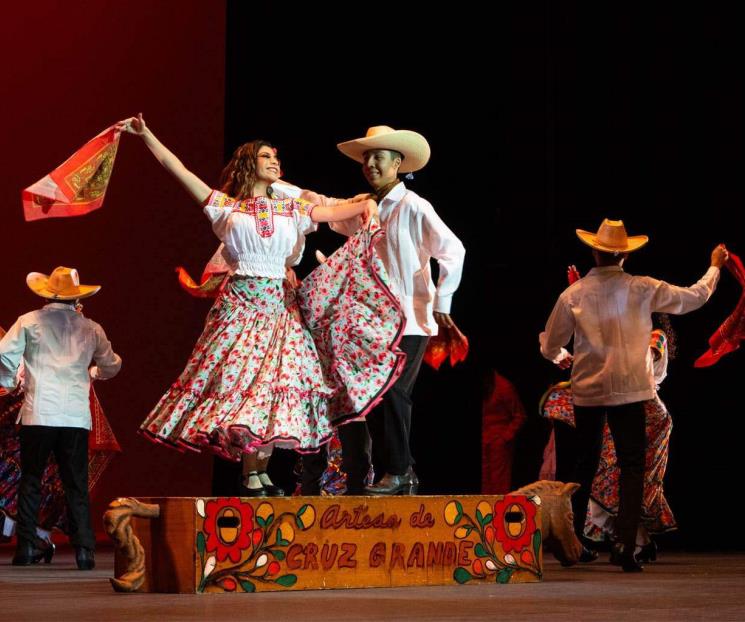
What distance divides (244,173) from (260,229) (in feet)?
0.91

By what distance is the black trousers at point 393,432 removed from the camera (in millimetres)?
4707

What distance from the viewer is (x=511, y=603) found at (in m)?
3.67

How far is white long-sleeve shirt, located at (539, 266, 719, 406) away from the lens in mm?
5566

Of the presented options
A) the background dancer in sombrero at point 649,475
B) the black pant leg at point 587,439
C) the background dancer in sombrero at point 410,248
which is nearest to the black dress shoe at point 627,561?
the black pant leg at point 587,439

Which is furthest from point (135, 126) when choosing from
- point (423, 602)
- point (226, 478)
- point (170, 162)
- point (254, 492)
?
point (226, 478)

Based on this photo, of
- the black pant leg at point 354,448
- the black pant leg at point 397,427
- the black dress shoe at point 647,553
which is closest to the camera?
the black pant leg at point 397,427

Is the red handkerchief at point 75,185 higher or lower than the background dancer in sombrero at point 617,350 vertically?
higher

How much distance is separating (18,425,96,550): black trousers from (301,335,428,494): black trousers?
169cm

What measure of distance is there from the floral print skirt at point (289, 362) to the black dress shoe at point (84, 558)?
1.74 m

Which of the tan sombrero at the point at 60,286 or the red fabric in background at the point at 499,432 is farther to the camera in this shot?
the red fabric in background at the point at 499,432

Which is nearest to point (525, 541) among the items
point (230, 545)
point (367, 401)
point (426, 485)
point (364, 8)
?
point (367, 401)

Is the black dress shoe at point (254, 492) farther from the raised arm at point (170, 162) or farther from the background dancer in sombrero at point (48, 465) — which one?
the background dancer in sombrero at point (48, 465)

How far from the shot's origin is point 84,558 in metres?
5.91

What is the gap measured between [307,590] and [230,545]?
316 millimetres
